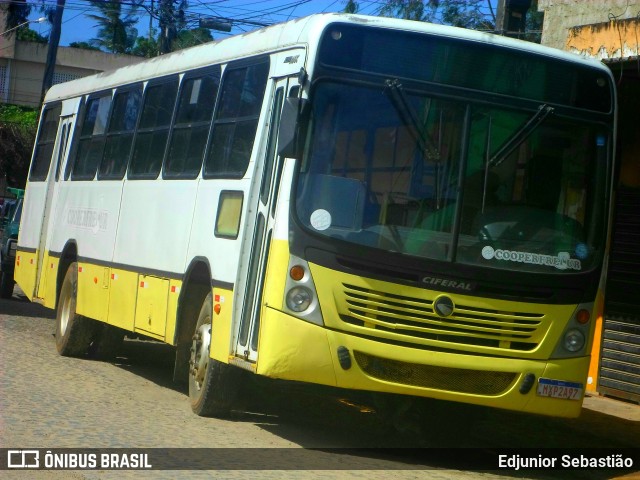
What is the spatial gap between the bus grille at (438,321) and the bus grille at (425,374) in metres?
0.21

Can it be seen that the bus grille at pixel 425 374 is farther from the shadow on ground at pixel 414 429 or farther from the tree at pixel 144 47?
the tree at pixel 144 47

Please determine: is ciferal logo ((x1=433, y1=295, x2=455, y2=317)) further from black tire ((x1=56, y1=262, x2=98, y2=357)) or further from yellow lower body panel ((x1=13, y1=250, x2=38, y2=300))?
yellow lower body panel ((x1=13, y1=250, x2=38, y2=300))

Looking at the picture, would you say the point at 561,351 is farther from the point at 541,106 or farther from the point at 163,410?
the point at 163,410

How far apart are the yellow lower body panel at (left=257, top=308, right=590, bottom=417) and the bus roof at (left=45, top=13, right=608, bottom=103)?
83.7 inches

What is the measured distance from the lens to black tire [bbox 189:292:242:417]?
9320mm

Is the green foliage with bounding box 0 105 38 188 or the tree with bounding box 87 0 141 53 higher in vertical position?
the tree with bounding box 87 0 141 53

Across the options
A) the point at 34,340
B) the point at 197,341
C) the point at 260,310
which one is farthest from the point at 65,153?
the point at 260,310

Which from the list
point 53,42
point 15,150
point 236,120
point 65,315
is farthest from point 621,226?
point 15,150

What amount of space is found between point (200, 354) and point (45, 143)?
7.55m

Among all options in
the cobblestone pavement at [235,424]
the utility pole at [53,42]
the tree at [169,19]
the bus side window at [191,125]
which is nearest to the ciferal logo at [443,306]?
the cobblestone pavement at [235,424]

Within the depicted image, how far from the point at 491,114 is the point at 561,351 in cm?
180

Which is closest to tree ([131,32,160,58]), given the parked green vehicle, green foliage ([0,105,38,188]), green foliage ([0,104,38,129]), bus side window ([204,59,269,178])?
green foliage ([0,104,38,129])

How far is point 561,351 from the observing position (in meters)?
8.63

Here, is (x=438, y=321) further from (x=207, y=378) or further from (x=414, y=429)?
(x=207, y=378)
